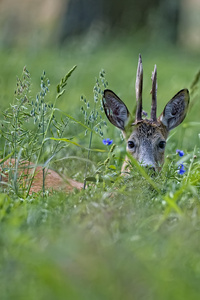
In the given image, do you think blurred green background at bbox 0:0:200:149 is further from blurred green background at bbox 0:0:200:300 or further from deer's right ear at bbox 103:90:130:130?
blurred green background at bbox 0:0:200:300

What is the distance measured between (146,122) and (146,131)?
0.10m

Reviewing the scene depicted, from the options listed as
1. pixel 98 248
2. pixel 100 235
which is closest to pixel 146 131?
pixel 100 235

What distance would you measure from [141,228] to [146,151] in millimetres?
1918

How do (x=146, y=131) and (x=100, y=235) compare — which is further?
(x=146, y=131)

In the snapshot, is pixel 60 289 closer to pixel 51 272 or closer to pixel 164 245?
pixel 51 272

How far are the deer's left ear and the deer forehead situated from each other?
182 millimetres

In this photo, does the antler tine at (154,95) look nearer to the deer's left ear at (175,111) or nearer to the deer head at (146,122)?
the deer head at (146,122)

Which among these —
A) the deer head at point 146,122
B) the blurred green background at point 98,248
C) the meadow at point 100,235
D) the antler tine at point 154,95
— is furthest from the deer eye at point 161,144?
the blurred green background at point 98,248

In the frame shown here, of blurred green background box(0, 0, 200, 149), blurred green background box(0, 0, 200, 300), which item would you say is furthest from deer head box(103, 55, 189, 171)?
blurred green background box(0, 0, 200, 149)

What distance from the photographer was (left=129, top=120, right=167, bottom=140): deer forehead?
17.7 ft

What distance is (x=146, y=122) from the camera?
18.0 ft

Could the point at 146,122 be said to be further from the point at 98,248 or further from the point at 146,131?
the point at 98,248

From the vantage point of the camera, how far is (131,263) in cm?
267

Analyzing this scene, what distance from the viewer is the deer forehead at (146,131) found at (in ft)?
17.7
